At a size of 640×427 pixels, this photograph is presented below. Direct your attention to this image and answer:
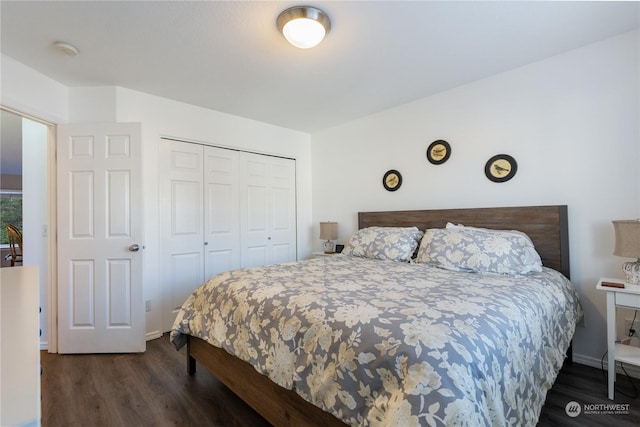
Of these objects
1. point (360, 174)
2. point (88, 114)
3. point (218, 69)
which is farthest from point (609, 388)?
point (88, 114)

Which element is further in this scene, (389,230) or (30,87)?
(389,230)

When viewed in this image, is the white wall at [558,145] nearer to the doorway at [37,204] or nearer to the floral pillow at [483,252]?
the floral pillow at [483,252]

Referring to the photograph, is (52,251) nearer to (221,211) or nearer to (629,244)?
(221,211)

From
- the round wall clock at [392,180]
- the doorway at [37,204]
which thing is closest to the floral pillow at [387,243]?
the round wall clock at [392,180]

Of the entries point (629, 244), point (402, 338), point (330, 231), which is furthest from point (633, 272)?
point (330, 231)

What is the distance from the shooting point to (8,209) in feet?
22.4

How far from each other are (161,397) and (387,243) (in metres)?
2.12

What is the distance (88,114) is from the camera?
2.75 meters

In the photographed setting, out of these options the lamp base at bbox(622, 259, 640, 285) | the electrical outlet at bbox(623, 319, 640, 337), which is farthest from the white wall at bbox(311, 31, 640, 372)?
the lamp base at bbox(622, 259, 640, 285)

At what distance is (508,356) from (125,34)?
2.85 meters

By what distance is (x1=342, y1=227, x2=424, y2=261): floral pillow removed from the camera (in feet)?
8.96

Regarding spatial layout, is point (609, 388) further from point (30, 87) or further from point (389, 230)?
point (30, 87)

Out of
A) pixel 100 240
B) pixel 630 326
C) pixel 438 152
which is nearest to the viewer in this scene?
pixel 630 326

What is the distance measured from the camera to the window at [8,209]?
660 cm
